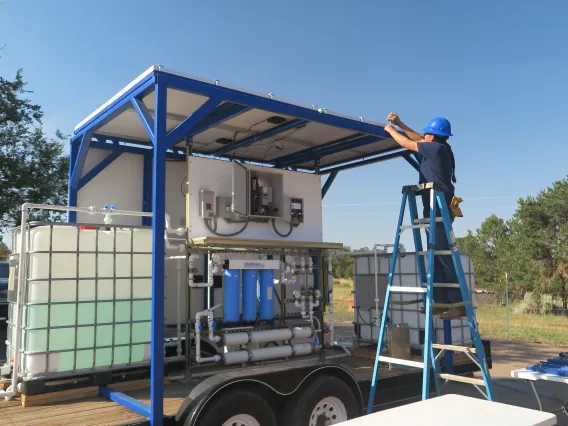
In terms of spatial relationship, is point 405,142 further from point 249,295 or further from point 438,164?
point 249,295

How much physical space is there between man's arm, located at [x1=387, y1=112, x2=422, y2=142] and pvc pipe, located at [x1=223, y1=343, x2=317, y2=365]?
312 centimetres

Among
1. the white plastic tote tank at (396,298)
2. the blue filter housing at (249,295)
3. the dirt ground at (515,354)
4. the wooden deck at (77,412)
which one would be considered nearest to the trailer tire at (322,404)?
the wooden deck at (77,412)

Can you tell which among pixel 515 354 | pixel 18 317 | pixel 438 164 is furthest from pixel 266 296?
pixel 515 354

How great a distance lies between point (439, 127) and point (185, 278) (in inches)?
139

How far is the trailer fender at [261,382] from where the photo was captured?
417cm

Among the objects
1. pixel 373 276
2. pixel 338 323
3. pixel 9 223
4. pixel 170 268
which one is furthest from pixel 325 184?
pixel 9 223

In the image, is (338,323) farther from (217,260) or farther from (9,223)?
(217,260)

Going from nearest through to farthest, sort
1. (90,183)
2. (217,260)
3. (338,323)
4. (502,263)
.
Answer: (217,260)
(90,183)
(338,323)
(502,263)

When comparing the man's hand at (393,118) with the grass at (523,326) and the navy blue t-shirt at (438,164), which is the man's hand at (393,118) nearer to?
the navy blue t-shirt at (438,164)

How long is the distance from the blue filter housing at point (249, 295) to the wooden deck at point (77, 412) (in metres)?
1.69

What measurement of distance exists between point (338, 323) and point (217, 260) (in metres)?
13.8

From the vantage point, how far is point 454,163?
5.83m

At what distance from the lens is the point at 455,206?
551 cm

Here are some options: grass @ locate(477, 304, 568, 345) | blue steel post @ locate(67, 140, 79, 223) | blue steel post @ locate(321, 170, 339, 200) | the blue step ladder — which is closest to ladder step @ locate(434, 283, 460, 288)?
the blue step ladder
